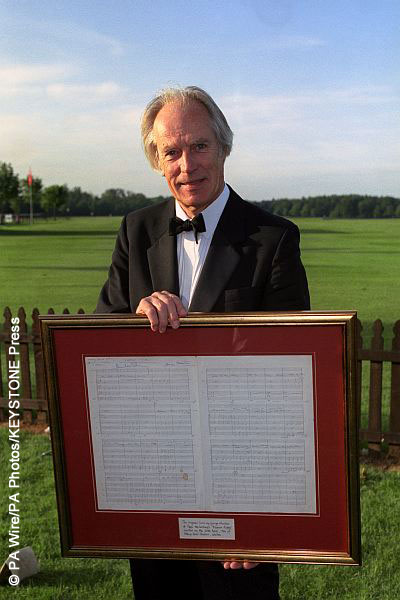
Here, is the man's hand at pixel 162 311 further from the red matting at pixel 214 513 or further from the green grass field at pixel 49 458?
the green grass field at pixel 49 458

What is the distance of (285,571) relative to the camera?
485cm

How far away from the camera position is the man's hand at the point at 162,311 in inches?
85.5

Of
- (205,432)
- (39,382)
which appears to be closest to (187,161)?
(205,432)

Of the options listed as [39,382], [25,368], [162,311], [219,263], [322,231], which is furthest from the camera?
[322,231]

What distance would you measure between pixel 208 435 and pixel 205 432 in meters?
0.01

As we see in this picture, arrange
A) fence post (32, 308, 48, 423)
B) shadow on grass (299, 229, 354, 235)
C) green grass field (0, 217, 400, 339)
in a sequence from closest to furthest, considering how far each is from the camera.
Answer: fence post (32, 308, 48, 423) → green grass field (0, 217, 400, 339) → shadow on grass (299, 229, 354, 235)

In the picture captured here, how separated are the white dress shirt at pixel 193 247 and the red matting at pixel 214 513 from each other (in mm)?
468

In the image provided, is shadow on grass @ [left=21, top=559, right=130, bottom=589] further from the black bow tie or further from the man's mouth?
the man's mouth

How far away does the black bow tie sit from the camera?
2.63 m

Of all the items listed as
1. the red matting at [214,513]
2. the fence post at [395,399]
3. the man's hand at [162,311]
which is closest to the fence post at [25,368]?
the fence post at [395,399]

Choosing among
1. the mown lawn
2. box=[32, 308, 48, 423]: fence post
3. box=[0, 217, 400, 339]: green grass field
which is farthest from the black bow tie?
box=[0, 217, 400, 339]: green grass field

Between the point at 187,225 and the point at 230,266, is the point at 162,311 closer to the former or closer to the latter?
the point at 230,266

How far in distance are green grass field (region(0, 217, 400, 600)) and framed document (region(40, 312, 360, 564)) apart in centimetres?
249

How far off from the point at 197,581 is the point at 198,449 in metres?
0.98
